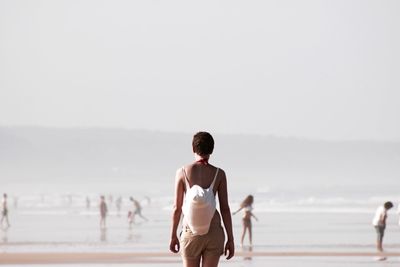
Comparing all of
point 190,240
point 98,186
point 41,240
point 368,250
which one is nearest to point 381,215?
point 368,250

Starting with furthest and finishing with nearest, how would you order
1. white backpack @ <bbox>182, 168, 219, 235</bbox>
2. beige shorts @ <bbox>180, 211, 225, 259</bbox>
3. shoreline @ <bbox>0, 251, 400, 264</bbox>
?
1. shoreline @ <bbox>0, 251, 400, 264</bbox>
2. beige shorts @ <bbox>180, 211, 225, 259</bbox>
3. white backpack @ <bbox>182, 168, 219, 235</bbox>

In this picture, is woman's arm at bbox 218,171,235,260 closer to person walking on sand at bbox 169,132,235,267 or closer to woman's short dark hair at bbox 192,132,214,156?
person walking on sand at bbox 169,132,235,267

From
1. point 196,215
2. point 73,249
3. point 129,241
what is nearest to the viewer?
point 196,215

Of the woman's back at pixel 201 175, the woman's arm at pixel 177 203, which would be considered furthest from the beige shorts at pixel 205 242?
the woman's back at pixel 201 175

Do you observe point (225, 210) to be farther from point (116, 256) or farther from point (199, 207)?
point (116, 256)

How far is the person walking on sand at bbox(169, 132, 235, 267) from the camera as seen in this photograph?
8.75m

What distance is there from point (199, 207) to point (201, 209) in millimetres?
22

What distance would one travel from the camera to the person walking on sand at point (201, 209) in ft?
28.7

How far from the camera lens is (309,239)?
31.5 metres

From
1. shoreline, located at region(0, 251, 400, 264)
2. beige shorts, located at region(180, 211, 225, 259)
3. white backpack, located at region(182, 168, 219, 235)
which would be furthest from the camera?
shoreline, located at region(0, 251, 400, 264)

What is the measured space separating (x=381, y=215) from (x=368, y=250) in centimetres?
83

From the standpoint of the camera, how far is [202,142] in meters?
8.77

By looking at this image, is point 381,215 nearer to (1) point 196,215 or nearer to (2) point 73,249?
(2) point 73,249

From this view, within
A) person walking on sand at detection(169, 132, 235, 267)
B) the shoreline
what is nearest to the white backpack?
person walking on sand at detection(169, 132, 235, 267)
